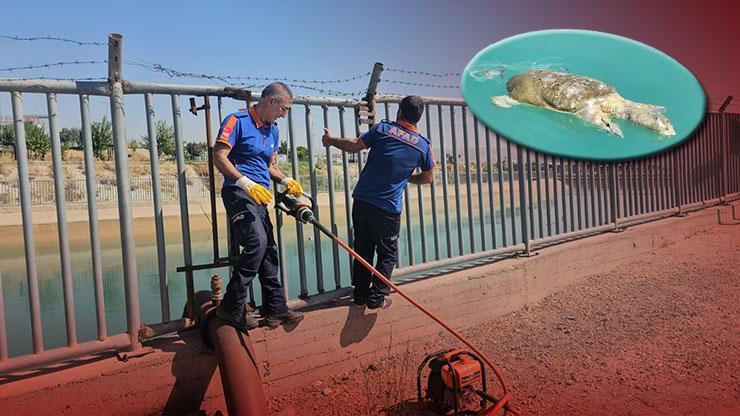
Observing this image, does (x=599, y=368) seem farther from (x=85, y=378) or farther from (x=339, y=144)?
(x=85, y=378)

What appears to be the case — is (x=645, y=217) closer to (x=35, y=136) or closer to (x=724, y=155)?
(x=724, y=155)

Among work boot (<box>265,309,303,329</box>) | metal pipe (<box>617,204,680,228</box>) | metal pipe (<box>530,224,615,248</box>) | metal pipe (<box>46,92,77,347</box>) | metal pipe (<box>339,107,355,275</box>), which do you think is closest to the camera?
metal pipe (<box>46,92,77,347</box>)

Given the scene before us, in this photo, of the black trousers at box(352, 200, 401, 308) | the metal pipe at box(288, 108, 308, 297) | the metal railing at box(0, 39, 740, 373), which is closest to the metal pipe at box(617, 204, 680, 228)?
the metal railing at box(0, 39, 740, 373)

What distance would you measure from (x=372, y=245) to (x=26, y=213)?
2546 millimetres

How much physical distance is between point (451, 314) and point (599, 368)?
56.6 inches

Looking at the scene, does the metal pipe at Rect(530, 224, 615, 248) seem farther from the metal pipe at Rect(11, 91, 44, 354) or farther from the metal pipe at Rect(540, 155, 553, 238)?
the metal pipe at Rect(11, 91, 44, 354)

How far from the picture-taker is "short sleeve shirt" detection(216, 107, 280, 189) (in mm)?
3465

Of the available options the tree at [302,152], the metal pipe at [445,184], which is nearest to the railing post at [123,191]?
the tree at [302,152]

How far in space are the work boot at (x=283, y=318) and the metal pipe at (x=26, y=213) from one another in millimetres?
1500

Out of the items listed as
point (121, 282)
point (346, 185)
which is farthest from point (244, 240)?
point (121, 282)

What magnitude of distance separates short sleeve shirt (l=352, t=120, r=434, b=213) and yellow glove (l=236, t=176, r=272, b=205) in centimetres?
109

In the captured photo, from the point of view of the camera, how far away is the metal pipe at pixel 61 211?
3.21 m

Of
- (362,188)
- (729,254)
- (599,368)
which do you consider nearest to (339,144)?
(362,188)

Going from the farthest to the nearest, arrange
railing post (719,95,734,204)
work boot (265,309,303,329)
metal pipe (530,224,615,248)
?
railing post (719,95,734,204) < metal pipe (530,224,615,248) < work boot (265,309,303,329)
